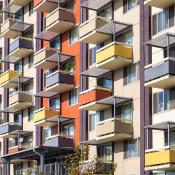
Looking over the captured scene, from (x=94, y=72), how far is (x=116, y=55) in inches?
184

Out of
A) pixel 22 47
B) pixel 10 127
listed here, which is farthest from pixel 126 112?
pixel 10 127

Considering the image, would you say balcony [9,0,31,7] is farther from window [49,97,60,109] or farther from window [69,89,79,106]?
window [69,89,79,106]

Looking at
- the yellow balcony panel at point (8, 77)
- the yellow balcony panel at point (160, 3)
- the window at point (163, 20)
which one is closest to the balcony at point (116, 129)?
the window at point (163, 20)

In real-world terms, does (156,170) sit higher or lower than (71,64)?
lower

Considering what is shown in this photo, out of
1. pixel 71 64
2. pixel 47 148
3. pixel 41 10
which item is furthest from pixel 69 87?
pixel 41 10

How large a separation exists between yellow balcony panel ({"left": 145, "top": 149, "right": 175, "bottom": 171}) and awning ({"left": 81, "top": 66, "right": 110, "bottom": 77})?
35.4 feet

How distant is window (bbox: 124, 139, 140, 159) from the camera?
4776cm

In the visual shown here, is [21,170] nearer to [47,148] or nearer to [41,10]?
[47,148]

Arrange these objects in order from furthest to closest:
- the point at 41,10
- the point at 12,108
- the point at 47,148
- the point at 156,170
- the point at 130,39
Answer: the point at 12,108 → the point at 41,10 → the point at 47,148 → the point at 130,39 → the point at 156,170

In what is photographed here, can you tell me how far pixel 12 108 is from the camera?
69.9 m

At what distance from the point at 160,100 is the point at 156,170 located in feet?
16.9

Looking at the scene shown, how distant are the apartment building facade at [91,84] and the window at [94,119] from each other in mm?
91

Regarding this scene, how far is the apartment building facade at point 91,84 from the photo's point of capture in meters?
45.4

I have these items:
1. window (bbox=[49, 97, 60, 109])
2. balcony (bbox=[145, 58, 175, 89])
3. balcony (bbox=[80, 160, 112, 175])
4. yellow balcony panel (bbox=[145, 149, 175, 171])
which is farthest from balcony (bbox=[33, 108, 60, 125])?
yellow balcony panel (bbox=[145, 149, 175, 171])
